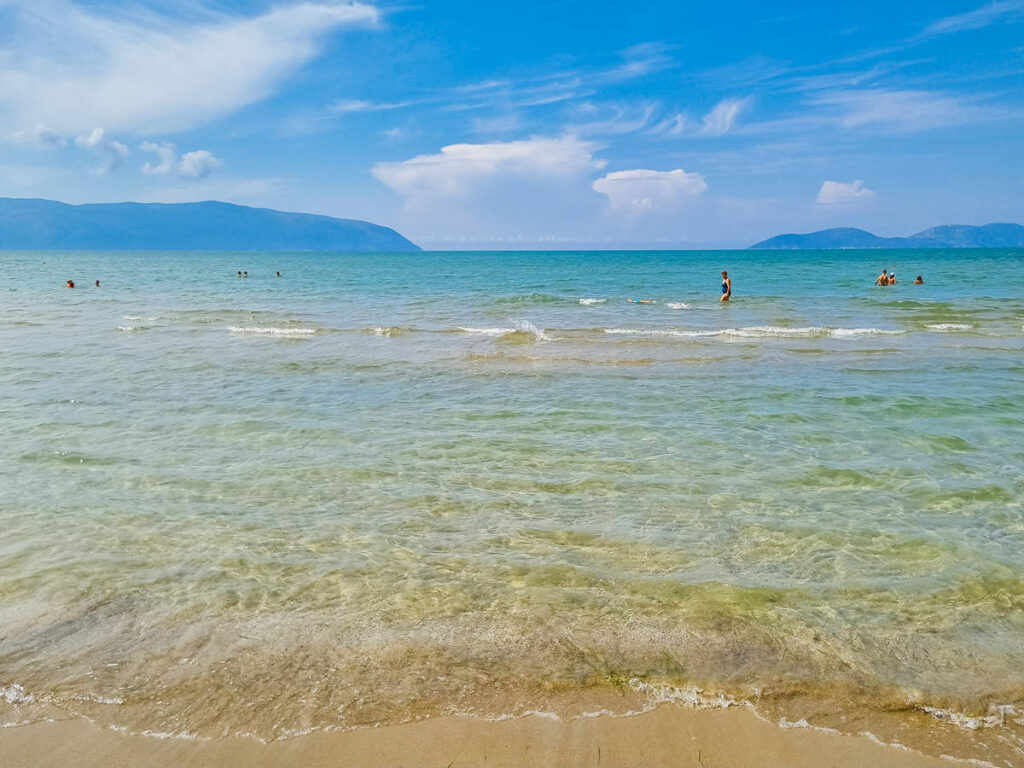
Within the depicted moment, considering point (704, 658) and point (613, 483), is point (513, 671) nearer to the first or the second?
point (704, 658)

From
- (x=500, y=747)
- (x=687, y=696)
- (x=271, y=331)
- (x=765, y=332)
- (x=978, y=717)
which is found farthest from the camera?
(x=271, y=331)

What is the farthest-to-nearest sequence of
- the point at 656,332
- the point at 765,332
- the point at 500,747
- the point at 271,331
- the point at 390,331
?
the point at 271,331 < the point at 390,331 < the point at 656,332 < the point at 765,332 < the point at 500,747

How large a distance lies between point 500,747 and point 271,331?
25824mm

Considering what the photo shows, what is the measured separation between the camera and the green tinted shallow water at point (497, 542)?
480cm

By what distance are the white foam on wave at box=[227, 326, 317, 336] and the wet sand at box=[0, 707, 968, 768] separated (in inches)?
937

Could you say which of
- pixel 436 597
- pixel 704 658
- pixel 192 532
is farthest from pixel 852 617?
pixel 192 532

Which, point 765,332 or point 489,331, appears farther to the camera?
point 489,331

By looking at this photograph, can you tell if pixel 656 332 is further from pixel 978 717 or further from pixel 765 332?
pixel 978 717

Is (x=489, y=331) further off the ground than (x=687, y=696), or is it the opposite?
(x=489, y=331)

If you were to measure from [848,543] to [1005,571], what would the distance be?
1339 mm

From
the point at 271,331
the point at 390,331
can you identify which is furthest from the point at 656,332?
the point at 271,331

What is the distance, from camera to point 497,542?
712cm

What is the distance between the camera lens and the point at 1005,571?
21.1 ft

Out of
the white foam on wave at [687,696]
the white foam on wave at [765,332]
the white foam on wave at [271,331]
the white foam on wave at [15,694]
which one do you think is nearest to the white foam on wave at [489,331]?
the white foam on wave at [765,332]
